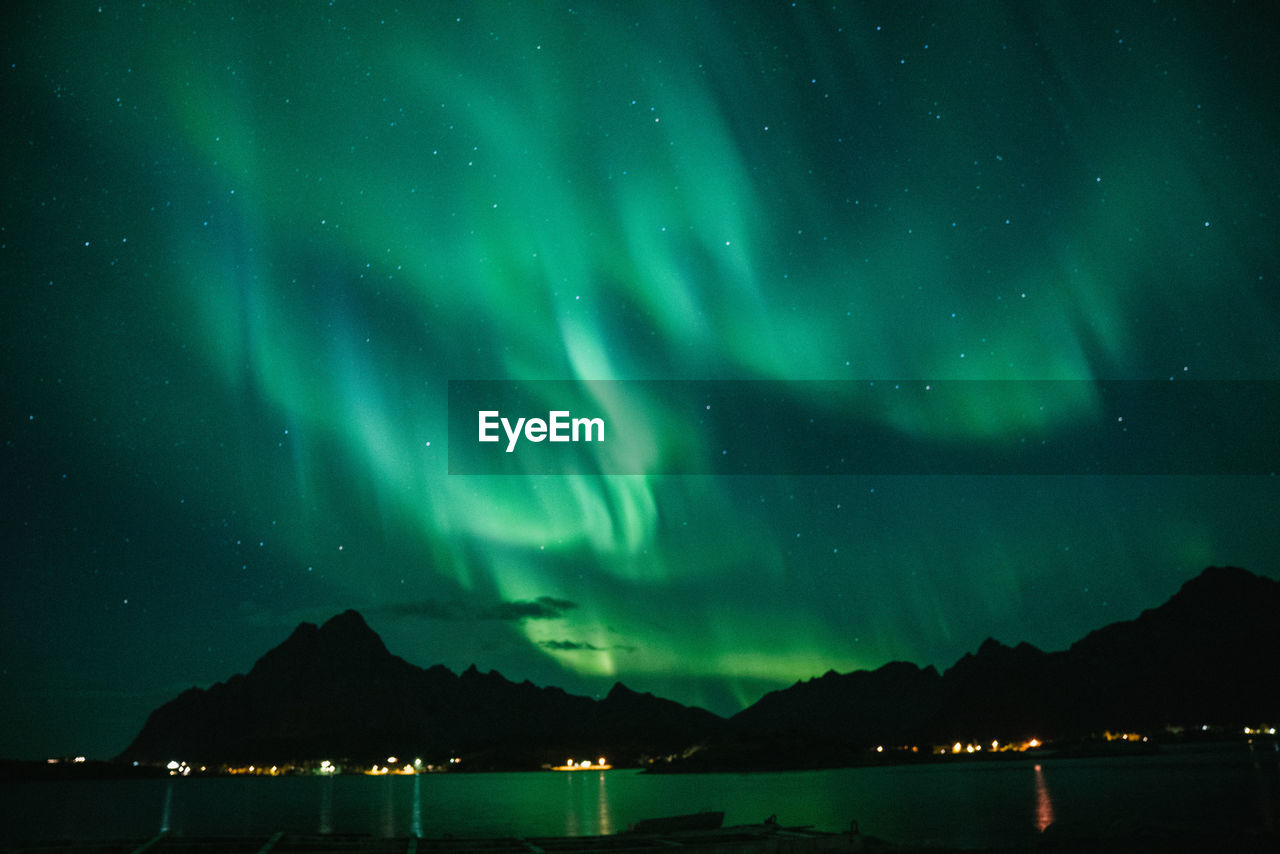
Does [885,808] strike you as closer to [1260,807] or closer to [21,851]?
[1260,807]

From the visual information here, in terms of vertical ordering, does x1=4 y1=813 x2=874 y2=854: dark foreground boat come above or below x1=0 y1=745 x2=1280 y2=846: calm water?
above

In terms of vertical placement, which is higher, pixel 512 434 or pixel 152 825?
pixel 512 434

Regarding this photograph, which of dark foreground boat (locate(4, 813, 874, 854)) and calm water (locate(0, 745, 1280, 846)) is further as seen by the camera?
calm water (locate(0, 745, 1280, 846))

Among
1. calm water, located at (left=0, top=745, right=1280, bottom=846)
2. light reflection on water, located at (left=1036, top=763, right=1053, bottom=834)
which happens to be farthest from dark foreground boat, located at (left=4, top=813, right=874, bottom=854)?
light reflection on water, located at (left=1036, top=763, right=1053, bottom=834)

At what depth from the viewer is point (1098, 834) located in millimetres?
51375

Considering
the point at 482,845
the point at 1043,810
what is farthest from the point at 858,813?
the point at 482,845

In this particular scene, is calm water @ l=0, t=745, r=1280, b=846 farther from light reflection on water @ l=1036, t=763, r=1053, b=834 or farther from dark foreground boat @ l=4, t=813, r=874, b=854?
dark foreground boat @ l=4, t=813, r=874, b=854

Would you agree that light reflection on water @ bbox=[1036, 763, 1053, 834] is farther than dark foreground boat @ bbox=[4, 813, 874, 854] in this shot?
Yes

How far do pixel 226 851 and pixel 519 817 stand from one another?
277 ft

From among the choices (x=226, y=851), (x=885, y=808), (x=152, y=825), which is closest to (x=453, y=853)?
(x=226, y=851)

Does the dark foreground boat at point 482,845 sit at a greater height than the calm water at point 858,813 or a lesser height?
greater

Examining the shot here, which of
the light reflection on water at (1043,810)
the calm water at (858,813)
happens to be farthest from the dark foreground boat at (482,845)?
the light reflection on water at (1043,810)

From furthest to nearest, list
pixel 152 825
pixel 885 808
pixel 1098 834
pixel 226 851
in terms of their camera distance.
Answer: pixel 152 825 → pixel 885 808 → pixel 1098 834 → pixel 226 851

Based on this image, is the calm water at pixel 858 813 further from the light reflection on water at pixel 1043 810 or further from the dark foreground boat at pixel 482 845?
the dark foreground boat at pixel 482 845
